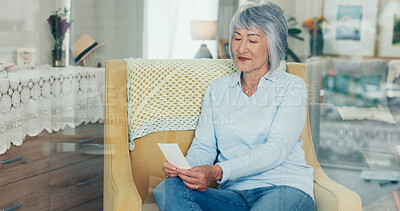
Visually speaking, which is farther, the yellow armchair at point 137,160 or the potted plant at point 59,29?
the potted plant at point 59,29

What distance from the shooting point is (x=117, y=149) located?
147cm

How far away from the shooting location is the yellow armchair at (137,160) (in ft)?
4.39

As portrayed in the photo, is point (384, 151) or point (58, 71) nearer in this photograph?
point (384, 151)

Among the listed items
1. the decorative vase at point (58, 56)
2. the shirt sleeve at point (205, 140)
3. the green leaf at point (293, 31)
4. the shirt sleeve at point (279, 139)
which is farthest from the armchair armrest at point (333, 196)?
the decorative vase at point (58, 56)

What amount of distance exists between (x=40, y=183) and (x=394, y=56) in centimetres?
129

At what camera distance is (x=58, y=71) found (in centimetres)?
171

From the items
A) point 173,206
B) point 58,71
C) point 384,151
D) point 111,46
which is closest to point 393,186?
point 384,151

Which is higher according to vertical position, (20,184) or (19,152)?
(19,152)

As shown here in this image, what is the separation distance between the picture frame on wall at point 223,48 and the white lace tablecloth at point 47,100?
0.45 m

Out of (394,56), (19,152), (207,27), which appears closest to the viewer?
(394,56)

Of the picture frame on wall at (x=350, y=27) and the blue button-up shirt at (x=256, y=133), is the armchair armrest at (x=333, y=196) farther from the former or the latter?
the picture frame on wall at (x=350, y=27)

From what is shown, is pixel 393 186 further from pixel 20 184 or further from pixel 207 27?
pixel 20 184

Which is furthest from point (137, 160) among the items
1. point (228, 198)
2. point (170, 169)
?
point (228, 198)

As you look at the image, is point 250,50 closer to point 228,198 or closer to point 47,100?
point 228,198
